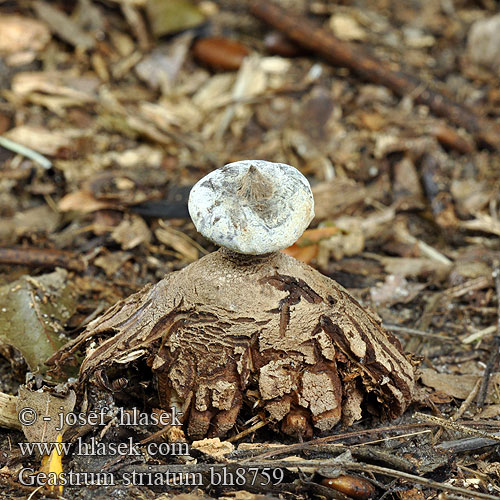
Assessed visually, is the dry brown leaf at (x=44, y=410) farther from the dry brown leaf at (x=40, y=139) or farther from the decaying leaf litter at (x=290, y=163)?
the dry brown leaf at (x=40, y=139)

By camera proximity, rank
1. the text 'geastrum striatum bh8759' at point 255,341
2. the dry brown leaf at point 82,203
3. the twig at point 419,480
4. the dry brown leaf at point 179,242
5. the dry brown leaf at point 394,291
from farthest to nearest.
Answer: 1. the dry brown leaf at point 82,203
2. the dry brown leaf at point 179,242
3. the dry brown leaf at point 394,291
4. the text 'geastrum striatum bh8759' at point 255,341
5. the twig at point 419,480

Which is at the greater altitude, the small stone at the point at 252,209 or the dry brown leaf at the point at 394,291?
the small stone at the point at 252,209

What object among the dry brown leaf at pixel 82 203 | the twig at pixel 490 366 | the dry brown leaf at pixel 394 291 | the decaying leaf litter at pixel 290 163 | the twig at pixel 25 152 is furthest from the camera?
the twig at pixel 25 152

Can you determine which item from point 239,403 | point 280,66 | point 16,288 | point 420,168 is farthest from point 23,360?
point 280,66

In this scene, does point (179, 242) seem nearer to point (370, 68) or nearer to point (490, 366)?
point (490, 366)

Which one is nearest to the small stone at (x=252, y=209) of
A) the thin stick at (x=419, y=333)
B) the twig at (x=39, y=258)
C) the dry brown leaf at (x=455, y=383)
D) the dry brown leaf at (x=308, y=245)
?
the dry brown leaf at (x=455, y=383)

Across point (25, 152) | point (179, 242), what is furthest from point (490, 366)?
point (25, 152)

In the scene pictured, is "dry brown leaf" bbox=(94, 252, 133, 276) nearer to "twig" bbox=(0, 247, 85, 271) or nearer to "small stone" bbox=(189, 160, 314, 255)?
"twig" bbox=(0, 247, 85, 271)
